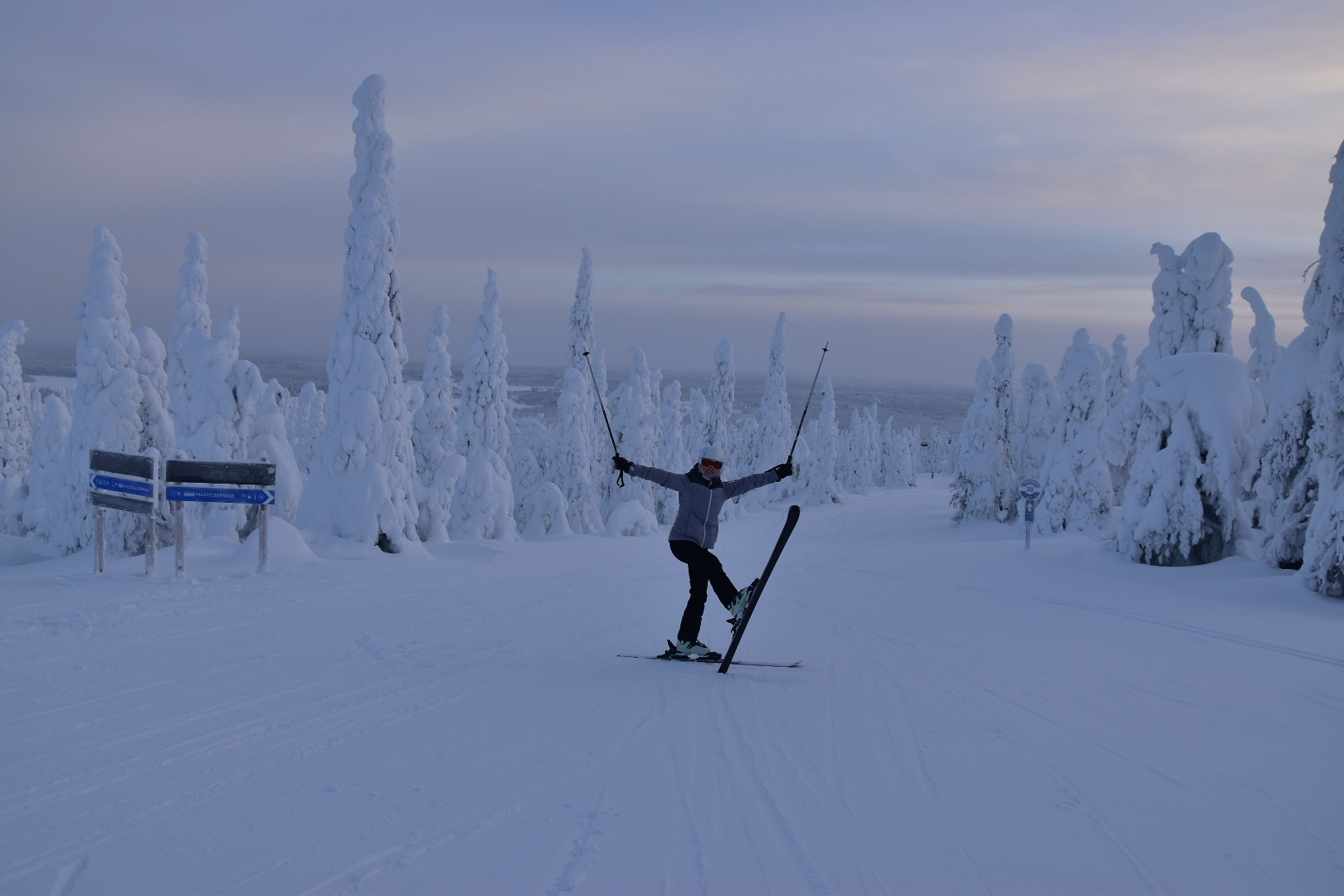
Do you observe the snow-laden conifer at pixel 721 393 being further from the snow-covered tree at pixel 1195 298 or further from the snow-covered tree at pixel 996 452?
the snow-covered tree at pixel 1195 298

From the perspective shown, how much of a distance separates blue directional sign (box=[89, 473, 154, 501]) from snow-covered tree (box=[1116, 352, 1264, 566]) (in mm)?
17920

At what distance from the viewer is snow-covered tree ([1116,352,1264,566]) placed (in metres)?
17.5

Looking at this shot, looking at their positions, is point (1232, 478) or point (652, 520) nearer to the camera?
point (1232, 478)

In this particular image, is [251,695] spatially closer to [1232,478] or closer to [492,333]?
[1232,478]

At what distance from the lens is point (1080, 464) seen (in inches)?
1372

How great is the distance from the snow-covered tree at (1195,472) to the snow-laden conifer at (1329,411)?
100 inches

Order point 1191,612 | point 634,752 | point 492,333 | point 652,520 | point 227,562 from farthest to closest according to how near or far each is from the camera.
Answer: point 652,520 → point 492,333 → point 227,562 → point 1191,612 → point 634,752

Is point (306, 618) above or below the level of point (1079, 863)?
below

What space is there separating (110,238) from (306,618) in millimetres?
15318

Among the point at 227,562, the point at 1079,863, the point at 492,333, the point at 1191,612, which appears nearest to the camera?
the point at 1079,863

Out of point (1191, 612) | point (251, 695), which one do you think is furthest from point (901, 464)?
point (251, 695)

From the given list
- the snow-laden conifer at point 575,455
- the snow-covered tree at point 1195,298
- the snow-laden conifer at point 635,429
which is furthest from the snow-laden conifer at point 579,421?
the snow-covered tree at point 1195,298

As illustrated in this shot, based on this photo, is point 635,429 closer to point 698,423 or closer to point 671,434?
point 671,434

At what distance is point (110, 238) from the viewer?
20.4 meters
